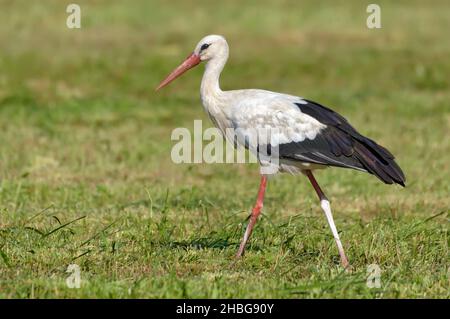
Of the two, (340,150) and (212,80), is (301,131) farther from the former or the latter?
(212,80)

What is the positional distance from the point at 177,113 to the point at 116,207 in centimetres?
599

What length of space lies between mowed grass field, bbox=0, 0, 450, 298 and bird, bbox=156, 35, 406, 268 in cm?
57

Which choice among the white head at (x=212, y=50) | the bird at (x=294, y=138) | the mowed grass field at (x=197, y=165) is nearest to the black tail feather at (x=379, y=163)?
the bird at (x=294, y=138)

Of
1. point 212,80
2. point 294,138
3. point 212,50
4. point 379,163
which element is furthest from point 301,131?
point 212,50

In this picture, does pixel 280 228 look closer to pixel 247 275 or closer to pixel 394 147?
pixel 247 275

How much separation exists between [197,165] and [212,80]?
389 centimetres

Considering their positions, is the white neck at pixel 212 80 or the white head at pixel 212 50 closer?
the white neck at pixel 212 80

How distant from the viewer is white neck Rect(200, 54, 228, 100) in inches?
302

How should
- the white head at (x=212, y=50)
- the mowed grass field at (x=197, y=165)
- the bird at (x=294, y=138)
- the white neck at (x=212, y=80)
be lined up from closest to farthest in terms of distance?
1. the mowed grass field at (x=197, y=165)
2. the bird at (x=294, y=138)
3. the white neck at (x=212, y=80)
4. the white head at (x=212, y=50)

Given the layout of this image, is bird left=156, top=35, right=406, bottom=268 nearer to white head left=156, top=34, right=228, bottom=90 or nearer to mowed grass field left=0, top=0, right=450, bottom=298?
white head left=156, top=34, right=228, bottom=90

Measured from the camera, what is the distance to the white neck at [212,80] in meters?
7.68

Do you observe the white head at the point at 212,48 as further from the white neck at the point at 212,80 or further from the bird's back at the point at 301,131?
the bird's back at the point at 301,131

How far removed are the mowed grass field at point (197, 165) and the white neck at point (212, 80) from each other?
1.03 metres

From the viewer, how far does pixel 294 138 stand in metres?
7.30
